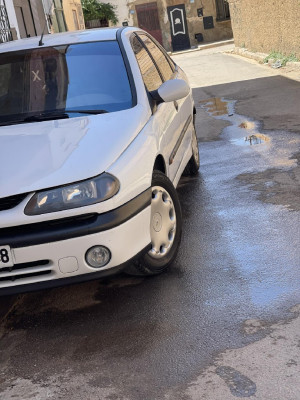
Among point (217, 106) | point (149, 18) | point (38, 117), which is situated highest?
point (38, 117)

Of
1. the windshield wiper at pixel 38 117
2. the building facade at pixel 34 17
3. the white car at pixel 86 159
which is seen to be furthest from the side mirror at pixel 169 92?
the building facade at pixel 34 17

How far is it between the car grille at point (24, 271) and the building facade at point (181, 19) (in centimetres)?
3919

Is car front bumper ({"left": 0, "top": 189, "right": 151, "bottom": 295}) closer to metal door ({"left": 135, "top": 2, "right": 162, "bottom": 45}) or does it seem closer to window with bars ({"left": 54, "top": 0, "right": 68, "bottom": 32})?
window with bars ({"left": 54, "top": 0, "right": 68, "bottom": 32})

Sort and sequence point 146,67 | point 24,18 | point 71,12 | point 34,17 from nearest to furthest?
point 146,67, point 24,18, point 34,17, point 71,12

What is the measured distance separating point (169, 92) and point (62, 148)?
45.6 inches

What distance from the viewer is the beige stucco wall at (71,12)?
112ft

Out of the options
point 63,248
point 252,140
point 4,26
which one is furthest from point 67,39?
point 4,26

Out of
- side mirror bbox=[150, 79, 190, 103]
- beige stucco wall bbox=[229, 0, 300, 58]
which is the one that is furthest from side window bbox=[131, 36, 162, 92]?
beige stucco wall bbox=[229, 0, 300, 58]

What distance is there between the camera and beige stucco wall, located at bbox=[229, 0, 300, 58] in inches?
674

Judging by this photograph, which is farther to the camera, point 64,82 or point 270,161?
point 270,161

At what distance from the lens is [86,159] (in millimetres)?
3938

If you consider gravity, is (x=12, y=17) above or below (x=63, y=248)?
above

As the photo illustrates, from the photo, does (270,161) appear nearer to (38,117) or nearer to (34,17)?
(38,117)

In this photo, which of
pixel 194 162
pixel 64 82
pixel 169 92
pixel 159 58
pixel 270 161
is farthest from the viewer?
pixel 270 161
